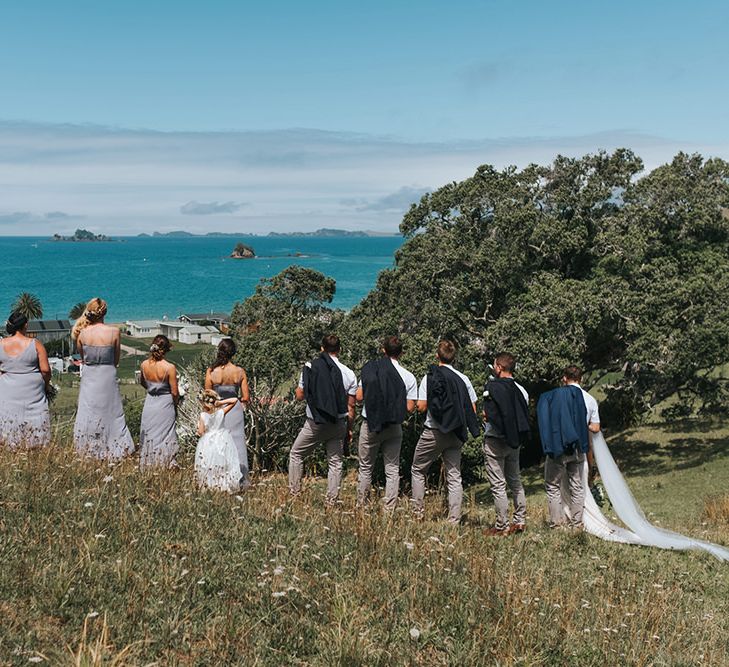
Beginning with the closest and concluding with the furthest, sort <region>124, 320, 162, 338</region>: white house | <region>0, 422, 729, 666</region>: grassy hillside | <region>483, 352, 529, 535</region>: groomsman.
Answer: <region>0, 422, 729, 666</region>: grassy hillside → <region>483, 352, 529, 535</region>: groomsman → <region>124, 320, 162, 338</region>: white house

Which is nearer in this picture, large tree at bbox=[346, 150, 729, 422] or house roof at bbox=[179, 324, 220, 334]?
large tree at bbox=[346, 150, 729, 422]

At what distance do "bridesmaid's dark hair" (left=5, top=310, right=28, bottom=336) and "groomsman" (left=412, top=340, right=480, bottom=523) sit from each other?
4755 mm

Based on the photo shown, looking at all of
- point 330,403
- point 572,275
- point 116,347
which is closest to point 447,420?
point 330,403

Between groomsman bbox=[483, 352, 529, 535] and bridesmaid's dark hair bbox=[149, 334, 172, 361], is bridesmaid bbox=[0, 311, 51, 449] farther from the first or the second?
groomsman bbox=[483, 352, 529, 535]

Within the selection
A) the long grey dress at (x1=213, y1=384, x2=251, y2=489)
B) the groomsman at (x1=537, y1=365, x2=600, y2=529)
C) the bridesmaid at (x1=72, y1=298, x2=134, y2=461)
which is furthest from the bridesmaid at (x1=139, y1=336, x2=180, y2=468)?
the groomsman at (x1=537, y1=365, x2=600, y2=529)

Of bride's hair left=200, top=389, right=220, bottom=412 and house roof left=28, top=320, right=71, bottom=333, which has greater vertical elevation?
bride's hair left=200, top=389, right=220, bottom=412

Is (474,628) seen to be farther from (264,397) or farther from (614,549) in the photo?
(264,397)

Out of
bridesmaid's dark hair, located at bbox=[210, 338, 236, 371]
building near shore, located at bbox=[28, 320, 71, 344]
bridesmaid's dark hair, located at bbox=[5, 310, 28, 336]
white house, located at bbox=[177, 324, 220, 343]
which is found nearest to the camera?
bridesmaid's dark hair, located at bbox=[5, 310, 28, 336]

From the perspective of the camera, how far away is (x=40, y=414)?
9664 mm

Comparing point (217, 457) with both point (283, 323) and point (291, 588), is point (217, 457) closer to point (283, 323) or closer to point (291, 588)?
point (291, 588)

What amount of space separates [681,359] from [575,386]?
14.4m

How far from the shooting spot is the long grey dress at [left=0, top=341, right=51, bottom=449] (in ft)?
31.1

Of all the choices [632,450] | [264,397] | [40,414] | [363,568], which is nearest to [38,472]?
[40,414]

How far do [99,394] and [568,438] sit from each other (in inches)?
230
